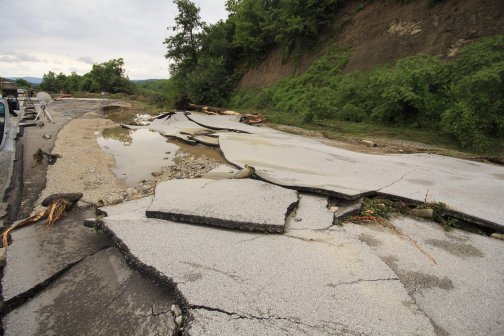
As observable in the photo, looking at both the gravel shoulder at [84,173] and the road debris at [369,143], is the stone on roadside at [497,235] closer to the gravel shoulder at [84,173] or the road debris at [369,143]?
the gravel shoulder at [84,173]

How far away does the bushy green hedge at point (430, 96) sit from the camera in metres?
7.54

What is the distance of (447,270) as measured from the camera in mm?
2459

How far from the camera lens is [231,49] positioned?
23719mm

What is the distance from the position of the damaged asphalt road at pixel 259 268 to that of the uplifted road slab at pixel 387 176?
0.05m

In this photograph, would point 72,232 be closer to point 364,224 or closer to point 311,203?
point 311,203

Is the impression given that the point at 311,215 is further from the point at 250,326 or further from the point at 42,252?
the point at 42,252

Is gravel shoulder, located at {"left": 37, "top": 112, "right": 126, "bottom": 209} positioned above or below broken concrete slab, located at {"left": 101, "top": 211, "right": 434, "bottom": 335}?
below

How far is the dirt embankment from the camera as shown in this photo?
10352 millimetres

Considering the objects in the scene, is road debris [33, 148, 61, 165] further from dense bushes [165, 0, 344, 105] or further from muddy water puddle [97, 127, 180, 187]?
dense bushes [165, 0, 344, 105]

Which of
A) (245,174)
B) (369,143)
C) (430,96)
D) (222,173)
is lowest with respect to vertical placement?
(222,173)

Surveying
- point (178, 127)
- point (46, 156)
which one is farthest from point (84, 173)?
point (178, 127)

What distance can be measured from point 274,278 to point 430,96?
366 inches

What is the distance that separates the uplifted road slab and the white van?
12.7ft

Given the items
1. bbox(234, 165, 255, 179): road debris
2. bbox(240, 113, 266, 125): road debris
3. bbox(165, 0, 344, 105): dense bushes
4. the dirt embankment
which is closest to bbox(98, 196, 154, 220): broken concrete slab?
bbox(234, 165, 255, 179): road debris
